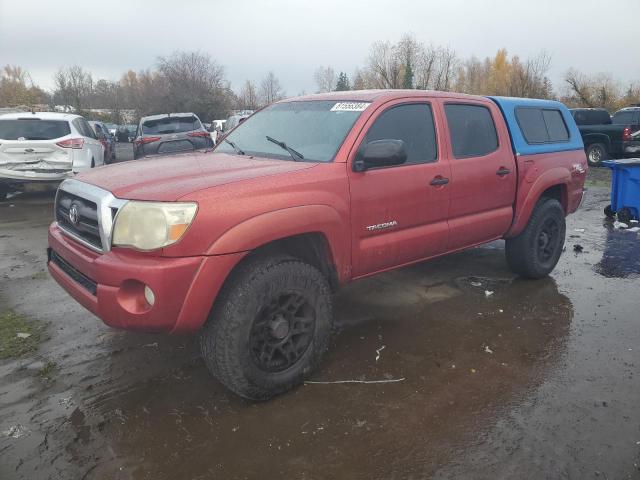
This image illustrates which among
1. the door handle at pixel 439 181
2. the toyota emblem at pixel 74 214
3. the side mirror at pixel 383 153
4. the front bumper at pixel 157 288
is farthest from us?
the door handle at pixel 439 181

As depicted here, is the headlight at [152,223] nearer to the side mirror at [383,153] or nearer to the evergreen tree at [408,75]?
the side mirror at [383,153]

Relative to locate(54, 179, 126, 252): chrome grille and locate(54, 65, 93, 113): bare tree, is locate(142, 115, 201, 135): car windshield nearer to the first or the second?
locate(54, 179, 126, 252): chrome grille

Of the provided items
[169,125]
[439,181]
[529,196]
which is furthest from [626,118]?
[439,181]

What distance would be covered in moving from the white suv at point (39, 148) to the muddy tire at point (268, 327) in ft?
26.2

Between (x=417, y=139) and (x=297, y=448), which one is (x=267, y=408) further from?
(x=417, y=139)

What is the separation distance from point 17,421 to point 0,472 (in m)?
0.46

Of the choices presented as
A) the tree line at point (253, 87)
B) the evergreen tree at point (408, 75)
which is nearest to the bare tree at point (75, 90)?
the tree line at point (253, 87)

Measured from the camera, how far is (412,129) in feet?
12.9

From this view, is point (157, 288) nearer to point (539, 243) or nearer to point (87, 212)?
point (87, 212)

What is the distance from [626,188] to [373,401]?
666 centimetres

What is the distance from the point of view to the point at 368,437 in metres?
2.74

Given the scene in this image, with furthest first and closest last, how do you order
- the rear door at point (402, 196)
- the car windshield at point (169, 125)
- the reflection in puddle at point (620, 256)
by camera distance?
the car windshield at point (169, 125)
the reflection in puddle at point (620, 256)
the rear door at point (402, 196)

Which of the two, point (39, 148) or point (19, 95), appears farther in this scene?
point (19, 95)

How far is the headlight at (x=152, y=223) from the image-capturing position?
267 centimetres
